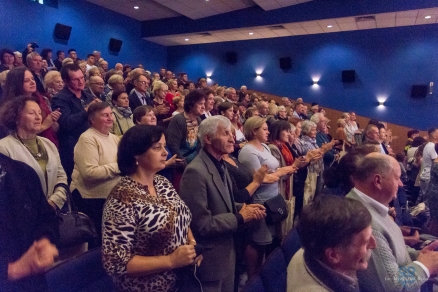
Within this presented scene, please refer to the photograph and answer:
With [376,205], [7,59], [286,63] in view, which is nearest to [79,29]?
[7,59]

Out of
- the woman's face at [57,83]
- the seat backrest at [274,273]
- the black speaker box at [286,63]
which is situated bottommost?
the seat backrest at [274,273]

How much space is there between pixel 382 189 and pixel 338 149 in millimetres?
3952

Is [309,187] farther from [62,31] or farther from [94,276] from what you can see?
[62,31]

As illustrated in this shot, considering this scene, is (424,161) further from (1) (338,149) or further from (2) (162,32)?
(2) (162,32)

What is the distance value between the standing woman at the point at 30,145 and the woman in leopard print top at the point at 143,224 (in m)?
0.68

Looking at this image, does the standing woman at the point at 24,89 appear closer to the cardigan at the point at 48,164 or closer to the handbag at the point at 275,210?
the cardigan at the point at 48,164

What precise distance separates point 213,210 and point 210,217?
89 mm

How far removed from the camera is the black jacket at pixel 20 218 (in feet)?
4.00

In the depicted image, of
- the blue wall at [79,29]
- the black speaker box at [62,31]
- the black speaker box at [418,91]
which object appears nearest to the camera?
the blue wall at [79,29]

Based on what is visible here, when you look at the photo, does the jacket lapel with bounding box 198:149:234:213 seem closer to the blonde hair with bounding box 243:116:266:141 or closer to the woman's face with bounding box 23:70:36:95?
the blonde hair with bounding box 243:116:266:141

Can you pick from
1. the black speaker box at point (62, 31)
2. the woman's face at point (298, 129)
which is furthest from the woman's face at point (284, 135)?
the black speaker box at point (62, 31)

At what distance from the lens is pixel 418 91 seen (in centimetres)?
936

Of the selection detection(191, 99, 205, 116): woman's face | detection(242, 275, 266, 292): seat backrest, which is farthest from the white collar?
detection(191, 99, 205, 116): woman's face

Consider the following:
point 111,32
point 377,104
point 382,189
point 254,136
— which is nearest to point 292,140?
point 254,136
